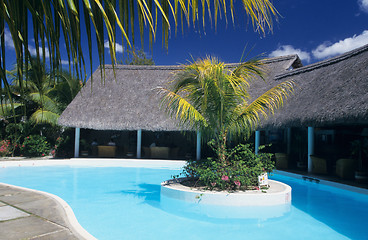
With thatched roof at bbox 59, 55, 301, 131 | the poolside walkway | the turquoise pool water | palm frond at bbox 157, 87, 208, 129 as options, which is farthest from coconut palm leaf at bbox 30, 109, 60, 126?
palm frond at bbox 157, 87, 208, 129

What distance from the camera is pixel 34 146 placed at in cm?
1361

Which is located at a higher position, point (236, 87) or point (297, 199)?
point (236, 87)

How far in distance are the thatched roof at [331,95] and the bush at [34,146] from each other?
10.1 metres

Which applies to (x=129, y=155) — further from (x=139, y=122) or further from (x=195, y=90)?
(x=195, y=90)

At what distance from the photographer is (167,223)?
519 cm

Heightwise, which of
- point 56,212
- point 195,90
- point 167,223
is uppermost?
point 195,90

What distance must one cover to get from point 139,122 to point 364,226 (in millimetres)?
10138

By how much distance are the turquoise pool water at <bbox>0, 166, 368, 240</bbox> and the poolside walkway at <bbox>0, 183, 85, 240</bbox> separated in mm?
726

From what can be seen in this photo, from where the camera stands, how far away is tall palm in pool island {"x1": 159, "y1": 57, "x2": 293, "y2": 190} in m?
6.38

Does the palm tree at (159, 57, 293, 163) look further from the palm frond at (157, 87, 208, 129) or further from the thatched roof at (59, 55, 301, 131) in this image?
the thatched roof at (59, 55, 301, 131)

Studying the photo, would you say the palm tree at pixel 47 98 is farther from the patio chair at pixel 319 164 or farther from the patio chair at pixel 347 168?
the patio chair at pixel 347 168

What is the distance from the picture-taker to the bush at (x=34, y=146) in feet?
44.5

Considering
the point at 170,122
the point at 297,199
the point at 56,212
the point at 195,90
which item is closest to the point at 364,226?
the point at 297,199

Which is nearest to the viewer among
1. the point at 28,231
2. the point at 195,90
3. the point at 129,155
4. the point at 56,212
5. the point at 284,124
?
the point at 28,231
